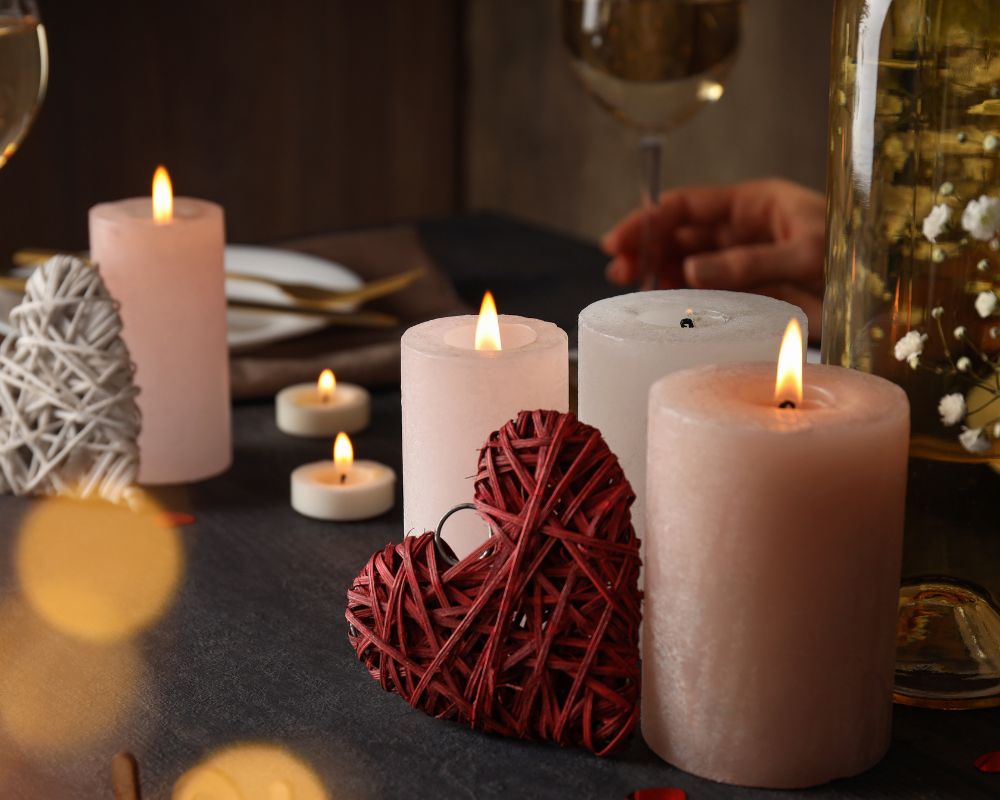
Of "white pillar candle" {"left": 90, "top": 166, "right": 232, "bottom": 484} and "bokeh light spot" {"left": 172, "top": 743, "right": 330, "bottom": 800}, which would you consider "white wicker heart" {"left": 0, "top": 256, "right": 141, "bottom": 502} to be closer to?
"white pillar candle" {"left": 90, "top": 166, "right": 232, "bottom": 484}

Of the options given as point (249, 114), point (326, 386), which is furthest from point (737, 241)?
point (249, 114)

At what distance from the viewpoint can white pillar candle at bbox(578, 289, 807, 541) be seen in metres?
0.51

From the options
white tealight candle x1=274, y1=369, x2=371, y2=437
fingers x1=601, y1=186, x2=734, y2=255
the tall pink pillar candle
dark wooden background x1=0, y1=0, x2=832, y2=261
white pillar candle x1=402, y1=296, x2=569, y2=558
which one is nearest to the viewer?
the tall pink pillar candle

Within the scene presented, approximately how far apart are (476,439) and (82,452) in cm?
28

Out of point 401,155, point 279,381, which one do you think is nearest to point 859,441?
point 279,381

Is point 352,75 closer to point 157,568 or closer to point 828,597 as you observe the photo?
point 157,568

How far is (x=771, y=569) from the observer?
1.43ft

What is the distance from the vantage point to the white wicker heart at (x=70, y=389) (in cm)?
71

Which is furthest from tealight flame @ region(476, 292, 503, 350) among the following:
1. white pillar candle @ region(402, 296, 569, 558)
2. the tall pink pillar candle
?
the tall pink pillar candle

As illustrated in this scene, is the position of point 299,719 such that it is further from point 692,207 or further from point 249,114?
point 249,114

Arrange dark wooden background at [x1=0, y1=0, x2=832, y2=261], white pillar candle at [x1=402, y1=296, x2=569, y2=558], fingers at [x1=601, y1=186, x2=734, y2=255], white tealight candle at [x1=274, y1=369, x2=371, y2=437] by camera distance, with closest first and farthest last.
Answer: white pillar candle at [x1=402, y1=296, x2=569, y2=558] → white tealight candle at [x1=274, y1=369, x2=371, y2=437] → fingers at [x1=601, y1=186, x2=734, y2=255] → dark wooden background at [x1=0, y1=0, x2=832, y2=261]

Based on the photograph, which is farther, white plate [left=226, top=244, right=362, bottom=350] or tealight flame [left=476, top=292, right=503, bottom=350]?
white plate [left=226, top=244, right=362, bottom=350]

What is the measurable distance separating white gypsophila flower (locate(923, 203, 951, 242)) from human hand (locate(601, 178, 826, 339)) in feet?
1.38

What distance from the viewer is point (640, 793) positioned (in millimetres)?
455
